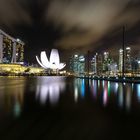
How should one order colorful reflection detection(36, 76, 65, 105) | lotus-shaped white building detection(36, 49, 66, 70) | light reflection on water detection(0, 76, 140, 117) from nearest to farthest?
light reflection on water detection(0, 76, 140, 117) → colorful reflection detection(36, 76, 65, 105) → lotus-shaped white building detection(36, 49, 66, 70)

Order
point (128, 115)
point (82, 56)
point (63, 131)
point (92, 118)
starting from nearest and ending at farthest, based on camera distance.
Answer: point (63, 131) < point (92, 118) < point (128, 115) < point (82, 56)

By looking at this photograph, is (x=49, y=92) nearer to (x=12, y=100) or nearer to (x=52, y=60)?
(x=12, y=100)

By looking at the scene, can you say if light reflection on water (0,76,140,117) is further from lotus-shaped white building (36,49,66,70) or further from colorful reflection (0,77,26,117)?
lotus-shaped white building (36,49,66,70)

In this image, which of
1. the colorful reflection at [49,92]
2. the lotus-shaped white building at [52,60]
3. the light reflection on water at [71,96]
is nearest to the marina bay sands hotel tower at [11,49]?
the lotus-shaped white building at [52,60]

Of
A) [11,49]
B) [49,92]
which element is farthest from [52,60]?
[49,92]

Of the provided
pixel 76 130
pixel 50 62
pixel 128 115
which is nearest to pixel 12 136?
pixel 76 130

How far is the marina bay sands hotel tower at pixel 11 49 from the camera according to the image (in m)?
159

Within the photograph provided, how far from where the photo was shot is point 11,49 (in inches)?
6629

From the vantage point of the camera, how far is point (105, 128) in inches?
220

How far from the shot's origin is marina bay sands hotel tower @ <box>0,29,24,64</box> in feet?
522

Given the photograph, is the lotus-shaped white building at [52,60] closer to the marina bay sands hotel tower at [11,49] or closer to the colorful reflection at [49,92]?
the marina bay sands hotel tower at [11,49]

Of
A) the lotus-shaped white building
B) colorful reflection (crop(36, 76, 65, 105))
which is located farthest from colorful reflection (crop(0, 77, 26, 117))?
the lotus-shaped white building

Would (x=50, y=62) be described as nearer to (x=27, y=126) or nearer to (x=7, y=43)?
(x=7, y=43)

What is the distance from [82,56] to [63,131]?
5108 inches
